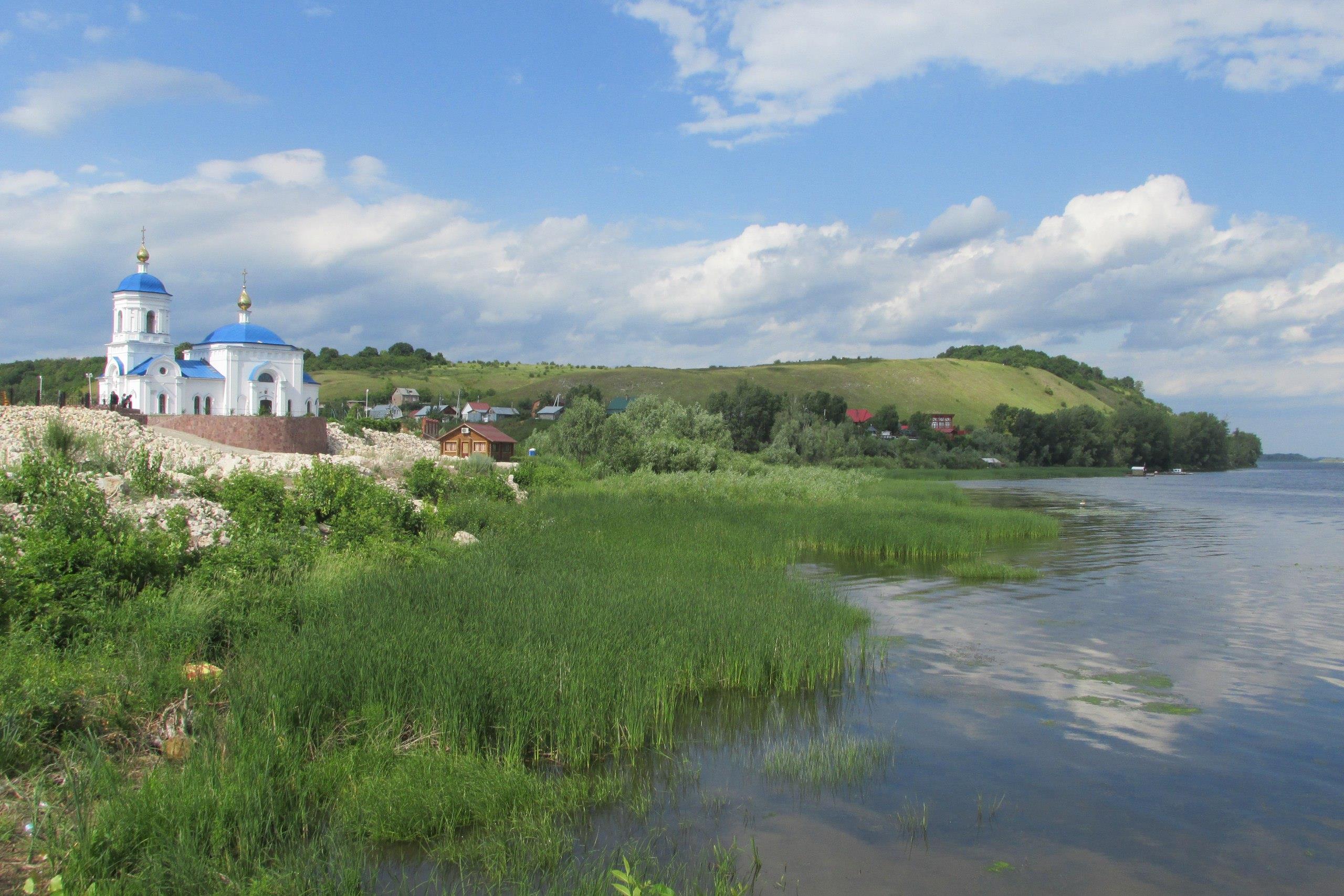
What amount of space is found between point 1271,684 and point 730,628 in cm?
776

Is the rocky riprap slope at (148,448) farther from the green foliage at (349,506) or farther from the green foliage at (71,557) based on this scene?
the green foliage at (71,557)

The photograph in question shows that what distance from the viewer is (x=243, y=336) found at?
196 feet

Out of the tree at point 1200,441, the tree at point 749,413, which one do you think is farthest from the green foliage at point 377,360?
the tree at point 1200,441

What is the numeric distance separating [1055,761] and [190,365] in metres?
62.6

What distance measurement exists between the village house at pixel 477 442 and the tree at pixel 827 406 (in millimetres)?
54741

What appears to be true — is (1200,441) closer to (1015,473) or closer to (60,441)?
(1015,473)

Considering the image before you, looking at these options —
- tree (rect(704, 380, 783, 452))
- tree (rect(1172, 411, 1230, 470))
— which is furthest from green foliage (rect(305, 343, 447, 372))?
tree (rect(1172, 411, 1230, 470))

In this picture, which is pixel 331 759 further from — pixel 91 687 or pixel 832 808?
pixel 832 808

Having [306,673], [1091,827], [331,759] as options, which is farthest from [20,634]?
[1091,827]

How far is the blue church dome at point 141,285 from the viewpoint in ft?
191

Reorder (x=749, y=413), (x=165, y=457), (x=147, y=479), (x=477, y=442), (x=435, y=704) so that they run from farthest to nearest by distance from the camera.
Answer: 1. (x=749, y=413)
2. (x=477, y=442)
3. (x=165, y=457)
4. (x=147, y=479)
5. (x=435, y=704)

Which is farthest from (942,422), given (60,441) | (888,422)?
(60,441)

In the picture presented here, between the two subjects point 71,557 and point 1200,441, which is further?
point 1200,441

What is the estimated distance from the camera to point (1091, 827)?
7.88 meters
